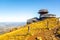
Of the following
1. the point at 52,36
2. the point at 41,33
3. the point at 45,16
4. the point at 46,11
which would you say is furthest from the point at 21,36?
the point at 46,11

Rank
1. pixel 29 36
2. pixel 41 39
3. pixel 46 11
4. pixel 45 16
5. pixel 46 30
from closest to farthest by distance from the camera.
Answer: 1. pixel 41 39
2. pixel 29 36
3. pixel 46 30
4. pixel 45 16
5. pixel 46 11

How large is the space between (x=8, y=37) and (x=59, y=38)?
16920 mm

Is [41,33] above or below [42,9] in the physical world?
below

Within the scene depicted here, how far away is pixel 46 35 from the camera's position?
46.9 meters

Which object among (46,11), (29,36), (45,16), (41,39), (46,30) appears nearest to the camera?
(41,39)

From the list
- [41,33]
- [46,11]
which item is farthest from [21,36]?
[46,11]

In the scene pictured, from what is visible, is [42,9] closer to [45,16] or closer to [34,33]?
[45,16]

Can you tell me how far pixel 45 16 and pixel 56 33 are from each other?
3541 centimetres

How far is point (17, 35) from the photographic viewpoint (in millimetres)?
48375

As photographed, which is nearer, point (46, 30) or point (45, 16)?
point (46, 30)

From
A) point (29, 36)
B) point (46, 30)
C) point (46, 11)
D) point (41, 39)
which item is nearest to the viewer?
point (41, 39)

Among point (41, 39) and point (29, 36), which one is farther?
point (29, 36)

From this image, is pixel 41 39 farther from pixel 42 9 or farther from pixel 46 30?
pixel 42 9

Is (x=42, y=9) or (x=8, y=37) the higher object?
(x=42, y=9)
